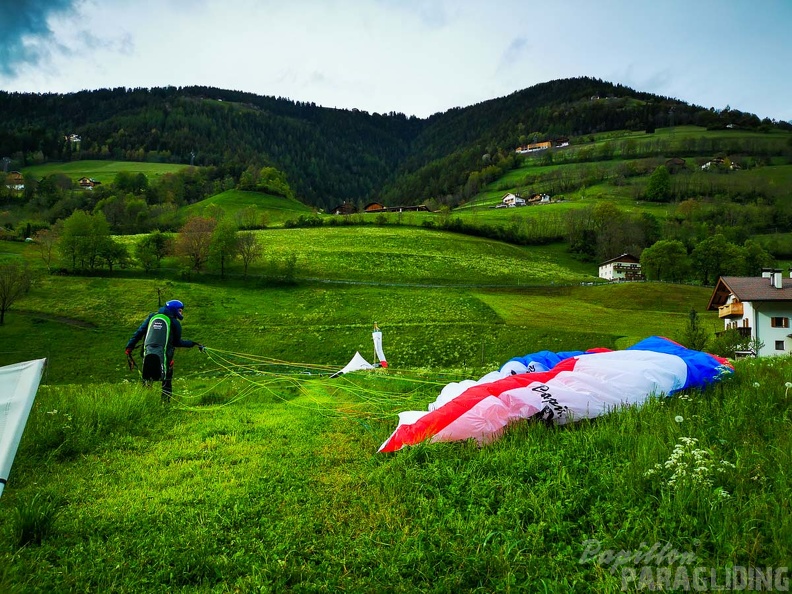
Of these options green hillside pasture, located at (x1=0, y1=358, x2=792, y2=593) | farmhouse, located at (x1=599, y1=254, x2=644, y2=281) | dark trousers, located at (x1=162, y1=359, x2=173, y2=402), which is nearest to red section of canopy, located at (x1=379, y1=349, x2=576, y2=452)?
green hillside pasture, located at (x1=0, y1=358, x2=792, y2=593)

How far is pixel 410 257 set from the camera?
80.8 metres

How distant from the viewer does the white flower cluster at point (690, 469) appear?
4211 mm

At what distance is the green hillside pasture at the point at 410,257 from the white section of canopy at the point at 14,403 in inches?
2434

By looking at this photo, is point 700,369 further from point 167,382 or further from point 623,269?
point 623,269

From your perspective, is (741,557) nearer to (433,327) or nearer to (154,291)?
(433,327)

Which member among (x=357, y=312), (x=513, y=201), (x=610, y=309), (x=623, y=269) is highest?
(x=513, y=201)

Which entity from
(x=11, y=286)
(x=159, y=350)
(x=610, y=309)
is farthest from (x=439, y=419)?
Result: (x=610, y=309)

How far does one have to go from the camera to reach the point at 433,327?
4697 cm

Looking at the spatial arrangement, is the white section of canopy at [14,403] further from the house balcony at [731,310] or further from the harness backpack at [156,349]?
the house balcony at [731,310]

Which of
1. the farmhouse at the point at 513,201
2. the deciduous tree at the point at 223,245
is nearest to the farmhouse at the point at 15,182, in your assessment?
the deciduous tree at the point at 223,245

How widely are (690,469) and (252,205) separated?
157030mm

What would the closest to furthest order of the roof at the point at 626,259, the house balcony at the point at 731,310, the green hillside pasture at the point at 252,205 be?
the house balcony at the point at 731,310
the roof at the point at 626,259
the green hillside pasture at the point at 252,205

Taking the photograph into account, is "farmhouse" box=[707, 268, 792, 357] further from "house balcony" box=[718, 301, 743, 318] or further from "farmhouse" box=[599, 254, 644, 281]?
"farmhouse" box=[599, 254, 644, 281]

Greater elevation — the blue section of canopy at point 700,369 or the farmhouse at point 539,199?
the farmhouse at point 539,199
